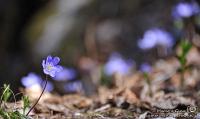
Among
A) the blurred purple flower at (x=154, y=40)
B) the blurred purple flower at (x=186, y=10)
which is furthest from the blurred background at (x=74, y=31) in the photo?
the blurred purple flower at (x=186, y=10)

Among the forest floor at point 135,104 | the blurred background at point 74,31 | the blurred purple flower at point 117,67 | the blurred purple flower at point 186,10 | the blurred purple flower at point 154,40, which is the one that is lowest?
the forest floor at point 135,104

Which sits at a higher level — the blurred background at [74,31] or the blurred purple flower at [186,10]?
the blurred background at [74,31]

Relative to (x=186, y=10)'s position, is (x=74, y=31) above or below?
above

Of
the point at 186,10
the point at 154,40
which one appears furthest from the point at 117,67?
the point at 186,10

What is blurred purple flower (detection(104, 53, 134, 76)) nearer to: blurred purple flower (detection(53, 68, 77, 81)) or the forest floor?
blurred purple flower (detection(53, 68, 77, 81))

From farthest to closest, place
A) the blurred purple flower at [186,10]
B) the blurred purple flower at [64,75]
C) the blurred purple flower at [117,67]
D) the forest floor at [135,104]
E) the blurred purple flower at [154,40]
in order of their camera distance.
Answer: the blurred purple flower at [64,75]
the blurred purple flower at [117,67]
the blurred purple flower at [154,40]
the blurred purple flower at [186,10]
the forest floor at [135,104]

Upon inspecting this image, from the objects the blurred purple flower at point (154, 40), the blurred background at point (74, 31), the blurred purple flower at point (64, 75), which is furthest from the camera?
the blurred background at point (74, 31)

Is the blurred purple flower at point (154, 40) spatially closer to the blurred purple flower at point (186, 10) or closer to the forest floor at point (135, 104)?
the blurred purple flower at point (186, 10)

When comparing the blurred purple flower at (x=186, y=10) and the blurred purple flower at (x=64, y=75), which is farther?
the blurred purple flower at (x=64, y=75)

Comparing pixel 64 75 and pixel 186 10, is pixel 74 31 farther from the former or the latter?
pixel 186 10
